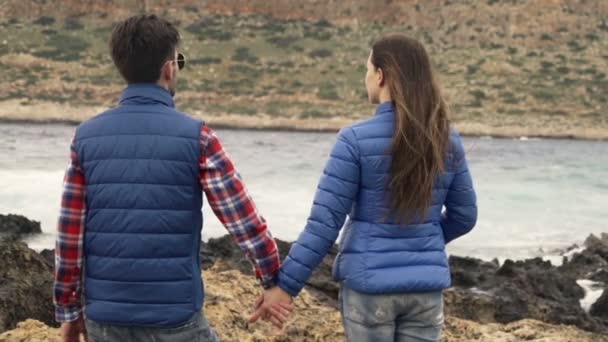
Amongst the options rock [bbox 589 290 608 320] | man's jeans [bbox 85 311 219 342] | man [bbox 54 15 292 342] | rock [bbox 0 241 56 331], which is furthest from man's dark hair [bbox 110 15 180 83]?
rock [bbox 589 290 608 320]

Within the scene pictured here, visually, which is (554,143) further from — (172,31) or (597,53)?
(172,31)

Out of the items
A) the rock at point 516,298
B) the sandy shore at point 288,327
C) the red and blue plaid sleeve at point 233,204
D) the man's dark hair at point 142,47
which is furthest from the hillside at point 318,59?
the man's dark hair at point 142,47

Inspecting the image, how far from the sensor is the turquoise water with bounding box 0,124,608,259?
1619 centimetres

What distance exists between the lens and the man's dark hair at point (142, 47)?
299cm

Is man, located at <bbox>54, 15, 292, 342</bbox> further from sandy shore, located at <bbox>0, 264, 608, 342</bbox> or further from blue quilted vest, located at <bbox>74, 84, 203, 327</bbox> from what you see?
sandy shore, located at <bbox>0, 264, 608, 342</bbox>

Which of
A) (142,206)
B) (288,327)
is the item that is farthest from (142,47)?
(288,327)

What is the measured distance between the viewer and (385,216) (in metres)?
3.26

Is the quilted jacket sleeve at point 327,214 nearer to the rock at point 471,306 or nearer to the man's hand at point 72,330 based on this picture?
the man's hand at point 72,330

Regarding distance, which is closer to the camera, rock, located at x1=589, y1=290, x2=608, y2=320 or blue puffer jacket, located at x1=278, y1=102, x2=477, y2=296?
blue puffer jacket, located at x1=278, y1=102, x2=477, y2=296

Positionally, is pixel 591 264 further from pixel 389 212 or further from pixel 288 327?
pixel 389 212

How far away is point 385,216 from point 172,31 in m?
0.98

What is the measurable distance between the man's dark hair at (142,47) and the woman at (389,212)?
694 millimetres

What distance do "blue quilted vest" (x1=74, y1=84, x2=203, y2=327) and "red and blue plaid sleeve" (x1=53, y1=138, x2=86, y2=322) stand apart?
0.10 feet

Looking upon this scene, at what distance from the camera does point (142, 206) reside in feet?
9.62
